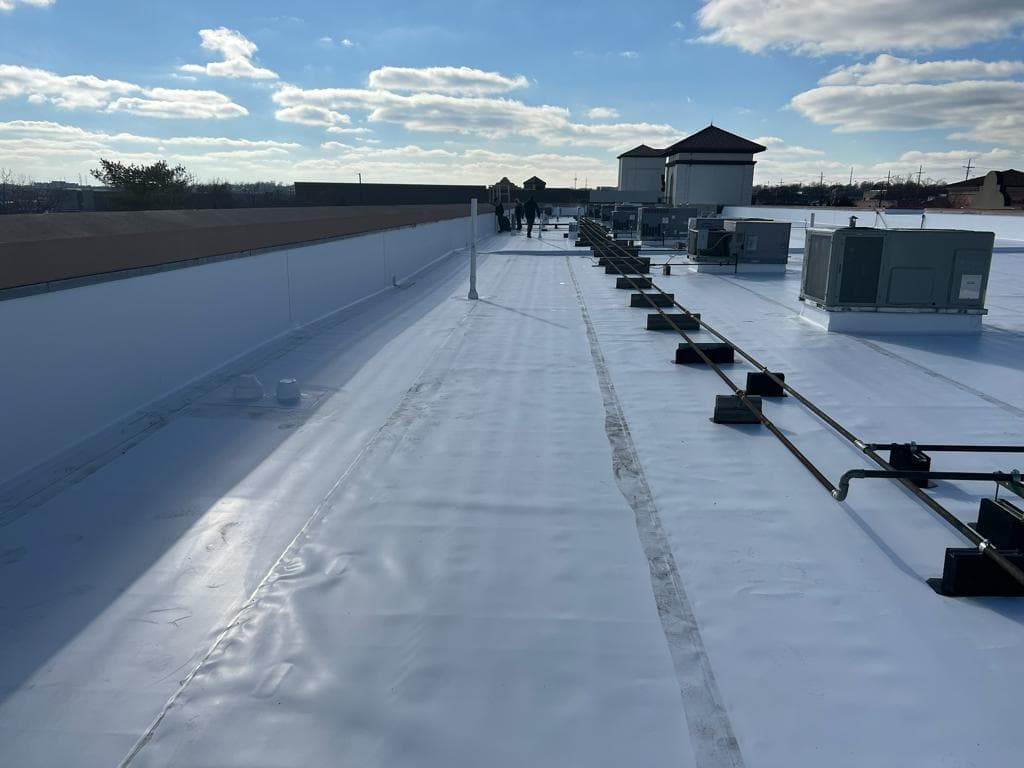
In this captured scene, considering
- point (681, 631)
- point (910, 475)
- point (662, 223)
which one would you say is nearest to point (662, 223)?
point (662, 223)

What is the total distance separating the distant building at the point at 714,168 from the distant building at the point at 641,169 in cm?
2500

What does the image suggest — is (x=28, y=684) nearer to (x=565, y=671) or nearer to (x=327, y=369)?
(x=565, y=671)

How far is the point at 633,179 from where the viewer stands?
88.8 metres

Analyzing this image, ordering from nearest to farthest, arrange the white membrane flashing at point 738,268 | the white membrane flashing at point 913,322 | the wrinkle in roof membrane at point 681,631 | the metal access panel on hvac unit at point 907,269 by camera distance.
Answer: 1. the wrinkle in roof membrane at point 681,631
2. the metal access panel on hvac unit at point 907,269
3. the white membrane flashing at point 913,322
4. the white membrane flashing at point 738,268

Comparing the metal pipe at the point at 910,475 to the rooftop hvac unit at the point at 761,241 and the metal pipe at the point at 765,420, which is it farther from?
the rooftop hvac unit at the point at 761,241

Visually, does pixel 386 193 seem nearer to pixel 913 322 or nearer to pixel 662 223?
pixel 662 223

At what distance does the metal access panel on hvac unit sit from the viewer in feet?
38.8

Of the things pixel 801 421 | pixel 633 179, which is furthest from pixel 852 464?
pixel 633 179

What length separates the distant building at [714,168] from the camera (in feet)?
204

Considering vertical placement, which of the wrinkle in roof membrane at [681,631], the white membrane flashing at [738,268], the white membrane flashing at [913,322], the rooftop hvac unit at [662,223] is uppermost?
the rooftop hvac unit at [662,223]

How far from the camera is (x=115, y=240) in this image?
7.21m

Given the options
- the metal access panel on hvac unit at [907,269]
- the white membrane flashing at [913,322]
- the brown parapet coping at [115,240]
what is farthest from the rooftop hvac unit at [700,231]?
the brown parapet coping at [115,240]

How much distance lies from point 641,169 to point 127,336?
87.3 meters

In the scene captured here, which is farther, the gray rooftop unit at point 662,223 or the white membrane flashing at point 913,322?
the gray rooftop unit at point 662,223
